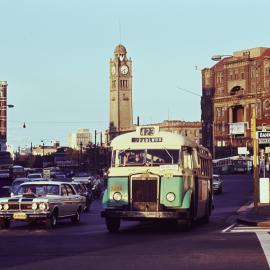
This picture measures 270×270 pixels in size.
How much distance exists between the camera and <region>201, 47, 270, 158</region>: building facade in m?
145

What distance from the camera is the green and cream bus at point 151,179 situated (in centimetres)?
2238

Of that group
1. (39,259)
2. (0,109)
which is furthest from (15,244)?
(0,109)

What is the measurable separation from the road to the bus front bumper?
51 centimetres

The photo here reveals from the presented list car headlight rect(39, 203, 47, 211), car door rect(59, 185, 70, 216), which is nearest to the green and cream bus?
car headlight rect(39, 203, 47, 211)

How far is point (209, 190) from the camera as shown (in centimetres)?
Answer: 2873

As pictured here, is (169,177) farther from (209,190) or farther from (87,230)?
(209,190)

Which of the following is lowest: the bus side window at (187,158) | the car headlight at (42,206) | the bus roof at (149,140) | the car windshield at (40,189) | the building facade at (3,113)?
the car headlight at (42,206)

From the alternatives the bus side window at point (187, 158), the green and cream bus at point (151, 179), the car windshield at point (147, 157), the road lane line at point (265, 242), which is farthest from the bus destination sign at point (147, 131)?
the road lane line at point (265, 242)

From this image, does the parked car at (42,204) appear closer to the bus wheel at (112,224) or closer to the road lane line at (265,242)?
the bus wheel at (112,224)

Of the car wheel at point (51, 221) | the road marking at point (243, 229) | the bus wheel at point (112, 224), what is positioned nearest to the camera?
the road marking at point (243, 229)

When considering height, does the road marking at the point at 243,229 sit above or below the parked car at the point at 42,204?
below

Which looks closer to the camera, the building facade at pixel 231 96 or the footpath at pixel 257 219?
the footpath at pixel 257 219

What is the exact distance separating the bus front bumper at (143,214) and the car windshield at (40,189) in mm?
3512

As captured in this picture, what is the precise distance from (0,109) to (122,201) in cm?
12274
